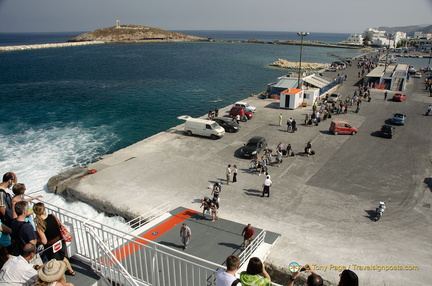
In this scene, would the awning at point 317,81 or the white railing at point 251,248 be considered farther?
the awning at point 317,81

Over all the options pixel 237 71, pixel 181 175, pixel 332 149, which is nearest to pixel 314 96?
pixel 332 149

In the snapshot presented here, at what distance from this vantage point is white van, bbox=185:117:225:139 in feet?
99.5

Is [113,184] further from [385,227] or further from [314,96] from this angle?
[314,96]

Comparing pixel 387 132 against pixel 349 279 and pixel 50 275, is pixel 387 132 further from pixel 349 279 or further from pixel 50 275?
pixel 50 275

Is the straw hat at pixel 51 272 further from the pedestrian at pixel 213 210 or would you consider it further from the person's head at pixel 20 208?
the pedestrian at pixel 213 210

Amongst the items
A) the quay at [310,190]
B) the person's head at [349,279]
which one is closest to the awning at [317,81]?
the quay at [310,190]

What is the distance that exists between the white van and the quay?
0.87 meters

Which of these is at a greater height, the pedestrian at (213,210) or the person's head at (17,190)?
the person's head at (17,190)

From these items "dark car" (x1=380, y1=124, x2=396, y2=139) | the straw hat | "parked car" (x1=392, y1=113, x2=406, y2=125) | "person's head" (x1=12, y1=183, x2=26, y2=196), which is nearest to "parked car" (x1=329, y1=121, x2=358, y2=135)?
"dark car" (x1=380, y1=124, x2=396, y2=139)

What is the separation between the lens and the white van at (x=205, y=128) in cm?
3033

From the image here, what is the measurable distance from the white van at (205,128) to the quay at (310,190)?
0.87 metres

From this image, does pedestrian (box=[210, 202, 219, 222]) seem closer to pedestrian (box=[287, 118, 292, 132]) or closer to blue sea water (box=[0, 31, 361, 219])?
blue sea water (box=[0, 31, 361, 219])

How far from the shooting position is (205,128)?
101 feet

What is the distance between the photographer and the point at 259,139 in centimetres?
2708
